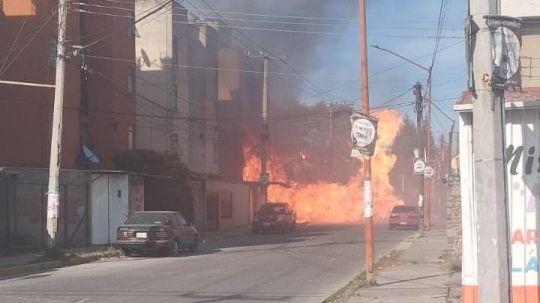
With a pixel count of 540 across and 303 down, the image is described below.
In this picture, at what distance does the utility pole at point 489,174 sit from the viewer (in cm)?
635

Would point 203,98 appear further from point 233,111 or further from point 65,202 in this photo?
point 65,202

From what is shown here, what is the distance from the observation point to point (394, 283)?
13289 millimetres

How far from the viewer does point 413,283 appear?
1320 cm

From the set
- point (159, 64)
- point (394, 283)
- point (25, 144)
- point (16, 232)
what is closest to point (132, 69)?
point (159, 64)

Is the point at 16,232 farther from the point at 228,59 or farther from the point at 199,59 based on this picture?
the point at 228,59

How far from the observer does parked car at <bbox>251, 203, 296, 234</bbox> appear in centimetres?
3469

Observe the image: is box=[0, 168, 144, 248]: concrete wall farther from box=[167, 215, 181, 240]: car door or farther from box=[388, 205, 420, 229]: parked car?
box=[388, 205, 420, 229]: parked car

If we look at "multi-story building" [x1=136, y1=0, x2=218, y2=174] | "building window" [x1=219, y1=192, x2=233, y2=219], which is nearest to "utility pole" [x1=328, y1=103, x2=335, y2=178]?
"multi-story building" [x1=136, y1=0, x2=218, y2=174]

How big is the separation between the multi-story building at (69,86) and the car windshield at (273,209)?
7.71 meters

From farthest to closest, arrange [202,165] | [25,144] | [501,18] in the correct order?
[202,165] → [25,144] → [501,18]

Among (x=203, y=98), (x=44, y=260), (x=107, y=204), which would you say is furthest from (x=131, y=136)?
(x=44, y=260)

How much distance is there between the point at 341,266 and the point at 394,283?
4453 mm

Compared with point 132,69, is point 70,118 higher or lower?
lower

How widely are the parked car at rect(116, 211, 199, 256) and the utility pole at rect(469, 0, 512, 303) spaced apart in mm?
→ 15491
